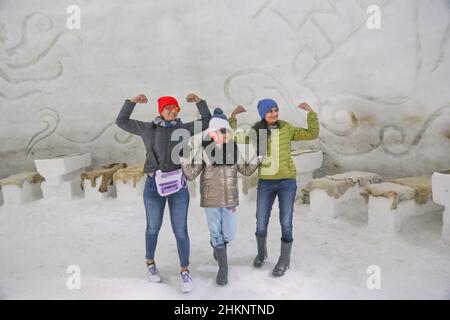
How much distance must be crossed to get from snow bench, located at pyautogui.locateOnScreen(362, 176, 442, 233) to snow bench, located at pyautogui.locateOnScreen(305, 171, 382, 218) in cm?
39

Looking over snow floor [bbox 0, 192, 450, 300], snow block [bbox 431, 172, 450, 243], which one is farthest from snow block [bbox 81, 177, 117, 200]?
snow block [bbox 431, 172, 450, 243]

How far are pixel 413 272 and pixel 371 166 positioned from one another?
2.22 metres

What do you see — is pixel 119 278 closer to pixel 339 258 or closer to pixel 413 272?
pixel 339 258

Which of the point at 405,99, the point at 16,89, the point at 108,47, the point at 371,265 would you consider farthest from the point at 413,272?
the point at 16,89

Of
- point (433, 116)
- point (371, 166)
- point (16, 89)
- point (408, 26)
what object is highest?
point (408, 26)

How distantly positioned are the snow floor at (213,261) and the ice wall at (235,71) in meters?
1.27

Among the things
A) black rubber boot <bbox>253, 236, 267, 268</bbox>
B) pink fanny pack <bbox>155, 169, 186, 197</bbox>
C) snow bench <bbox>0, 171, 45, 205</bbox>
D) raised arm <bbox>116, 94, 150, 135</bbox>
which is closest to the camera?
pink fanny pack <bbox>155, 169, 186, 197</bbox>

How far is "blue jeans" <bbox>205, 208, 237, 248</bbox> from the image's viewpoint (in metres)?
2.64

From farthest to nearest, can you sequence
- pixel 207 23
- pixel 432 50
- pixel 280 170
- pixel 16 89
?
pixel 16 89
pixel 207 23
pixel 432 50
pixel 280 170

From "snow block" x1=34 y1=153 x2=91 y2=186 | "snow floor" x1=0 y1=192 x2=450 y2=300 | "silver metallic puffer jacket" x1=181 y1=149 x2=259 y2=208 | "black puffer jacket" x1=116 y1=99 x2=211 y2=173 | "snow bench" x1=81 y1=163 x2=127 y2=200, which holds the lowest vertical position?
"snow floor" x1=0 y1=192 x2=450 y2=300

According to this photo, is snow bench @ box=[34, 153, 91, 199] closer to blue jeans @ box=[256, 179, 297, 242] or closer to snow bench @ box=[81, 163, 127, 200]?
snow bench @ box=[81, 163, 127, 200]

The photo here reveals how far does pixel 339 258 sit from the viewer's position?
315 centimetres

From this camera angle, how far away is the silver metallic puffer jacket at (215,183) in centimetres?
261

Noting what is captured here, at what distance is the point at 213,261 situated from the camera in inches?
124
